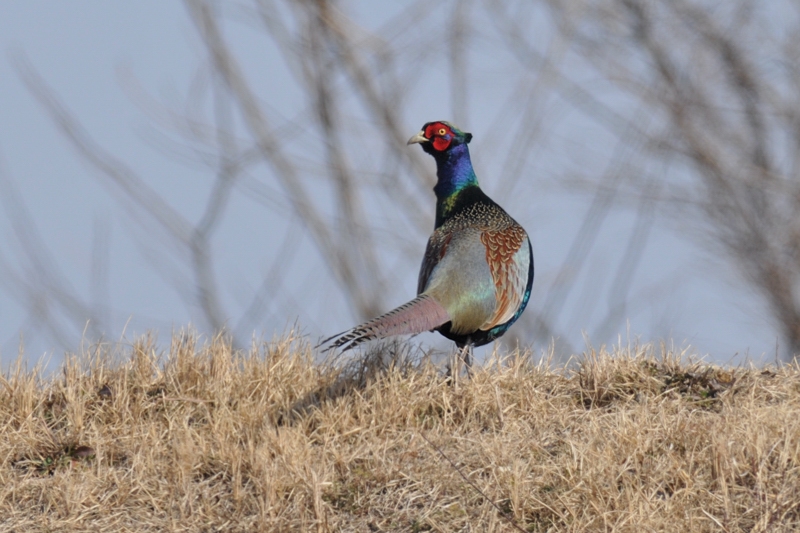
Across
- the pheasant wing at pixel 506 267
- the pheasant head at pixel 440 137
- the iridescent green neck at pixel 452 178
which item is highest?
the pheasant head at pixel 440 137

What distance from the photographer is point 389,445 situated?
13.1ft

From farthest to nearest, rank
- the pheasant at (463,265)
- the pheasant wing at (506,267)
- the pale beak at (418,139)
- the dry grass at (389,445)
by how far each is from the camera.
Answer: the pale beak at (418,139) → the pheasant wing at (506,267) → the pheasant at (463,265) → the dry grass at (389,445)

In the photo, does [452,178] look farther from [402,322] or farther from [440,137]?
[402,322]

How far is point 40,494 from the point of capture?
3.86 metres

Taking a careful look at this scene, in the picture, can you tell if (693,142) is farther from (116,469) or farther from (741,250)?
(116,469)

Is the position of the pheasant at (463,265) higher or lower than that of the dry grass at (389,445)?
higher

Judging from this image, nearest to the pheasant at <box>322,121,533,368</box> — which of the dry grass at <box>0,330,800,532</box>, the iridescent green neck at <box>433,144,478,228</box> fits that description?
the iridescent green neck at <box>433,144,478,228</box>

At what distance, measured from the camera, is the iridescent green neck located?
5.52 meters

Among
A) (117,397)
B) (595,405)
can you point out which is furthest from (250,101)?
(595,405)

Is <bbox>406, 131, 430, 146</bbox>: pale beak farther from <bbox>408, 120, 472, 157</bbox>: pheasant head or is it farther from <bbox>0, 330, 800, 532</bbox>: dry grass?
<bbox>0, 330, 800, 532</bbox>: dry grass

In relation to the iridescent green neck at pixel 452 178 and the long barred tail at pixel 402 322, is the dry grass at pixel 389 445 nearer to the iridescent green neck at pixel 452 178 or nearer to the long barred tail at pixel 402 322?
the long barred tail at pixel 402 322

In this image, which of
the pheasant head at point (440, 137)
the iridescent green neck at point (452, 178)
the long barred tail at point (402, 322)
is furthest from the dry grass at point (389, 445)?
the pheasant head at point (440, 137)

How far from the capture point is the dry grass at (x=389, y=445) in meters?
3.53

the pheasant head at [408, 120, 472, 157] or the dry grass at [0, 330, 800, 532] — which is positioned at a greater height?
the pheasant head at [408, 120, 472, 157]
